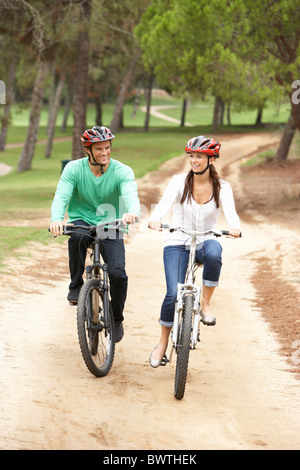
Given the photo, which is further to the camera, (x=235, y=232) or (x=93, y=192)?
(x=93, y=192)

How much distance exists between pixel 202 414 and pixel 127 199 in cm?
201

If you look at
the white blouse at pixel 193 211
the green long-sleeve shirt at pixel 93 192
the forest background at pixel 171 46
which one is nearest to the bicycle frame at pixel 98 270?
the green long-sleeve shirt at pixel 93 192

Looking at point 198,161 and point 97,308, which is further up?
point 198,161

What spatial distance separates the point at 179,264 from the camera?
6.20 meters

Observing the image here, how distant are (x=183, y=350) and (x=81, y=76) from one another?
757 inches

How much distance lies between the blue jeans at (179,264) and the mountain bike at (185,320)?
104 mm

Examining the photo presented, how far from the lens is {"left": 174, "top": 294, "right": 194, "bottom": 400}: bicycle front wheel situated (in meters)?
5.69

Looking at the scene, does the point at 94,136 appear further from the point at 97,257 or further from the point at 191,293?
the point at 191,293

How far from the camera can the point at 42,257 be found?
1298 cm

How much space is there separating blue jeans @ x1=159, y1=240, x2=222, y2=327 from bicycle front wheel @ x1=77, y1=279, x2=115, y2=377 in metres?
0.56

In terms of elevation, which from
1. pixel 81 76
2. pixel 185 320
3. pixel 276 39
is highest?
pixel 276 39

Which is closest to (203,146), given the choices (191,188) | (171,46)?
(191,188)

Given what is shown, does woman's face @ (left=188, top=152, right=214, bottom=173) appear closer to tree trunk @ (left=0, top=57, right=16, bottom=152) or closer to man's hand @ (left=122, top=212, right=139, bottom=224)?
man's hand @ (left=122, top=212, right=139, bottom=224)
